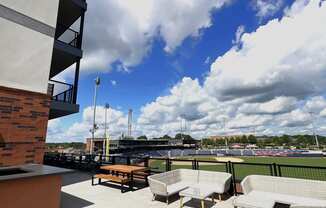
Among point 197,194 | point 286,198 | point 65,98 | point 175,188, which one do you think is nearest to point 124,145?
point 65,98

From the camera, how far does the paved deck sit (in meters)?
5.12

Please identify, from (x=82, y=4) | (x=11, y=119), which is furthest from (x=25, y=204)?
(x=82, y=4)

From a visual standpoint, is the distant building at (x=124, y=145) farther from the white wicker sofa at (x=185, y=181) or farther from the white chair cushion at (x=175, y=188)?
the white chair cushion at (x=175, y=188)

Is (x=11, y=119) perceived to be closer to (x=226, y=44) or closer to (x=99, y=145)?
(x=226, y=44)

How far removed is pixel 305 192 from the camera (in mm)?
4641

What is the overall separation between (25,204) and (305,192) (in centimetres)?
607

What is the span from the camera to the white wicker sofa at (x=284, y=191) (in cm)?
426

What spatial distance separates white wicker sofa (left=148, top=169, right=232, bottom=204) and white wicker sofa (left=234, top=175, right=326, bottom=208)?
685 millimetres

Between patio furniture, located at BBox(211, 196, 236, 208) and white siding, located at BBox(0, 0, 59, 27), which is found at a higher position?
white siding, located at BBox(0, 0, 59, 27)

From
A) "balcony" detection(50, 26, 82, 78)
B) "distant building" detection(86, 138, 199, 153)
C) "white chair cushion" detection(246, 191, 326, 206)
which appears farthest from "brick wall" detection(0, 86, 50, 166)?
"distant building" detection(86, 138, 199, 153)

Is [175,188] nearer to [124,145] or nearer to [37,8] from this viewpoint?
[37,8]

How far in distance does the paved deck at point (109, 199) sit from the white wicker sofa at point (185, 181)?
1.01 feet

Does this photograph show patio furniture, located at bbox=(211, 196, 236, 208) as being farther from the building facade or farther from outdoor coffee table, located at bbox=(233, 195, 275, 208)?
the building facade

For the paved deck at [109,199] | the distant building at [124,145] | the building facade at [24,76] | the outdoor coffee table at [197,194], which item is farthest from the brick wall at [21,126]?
the distant building at [124,145]
